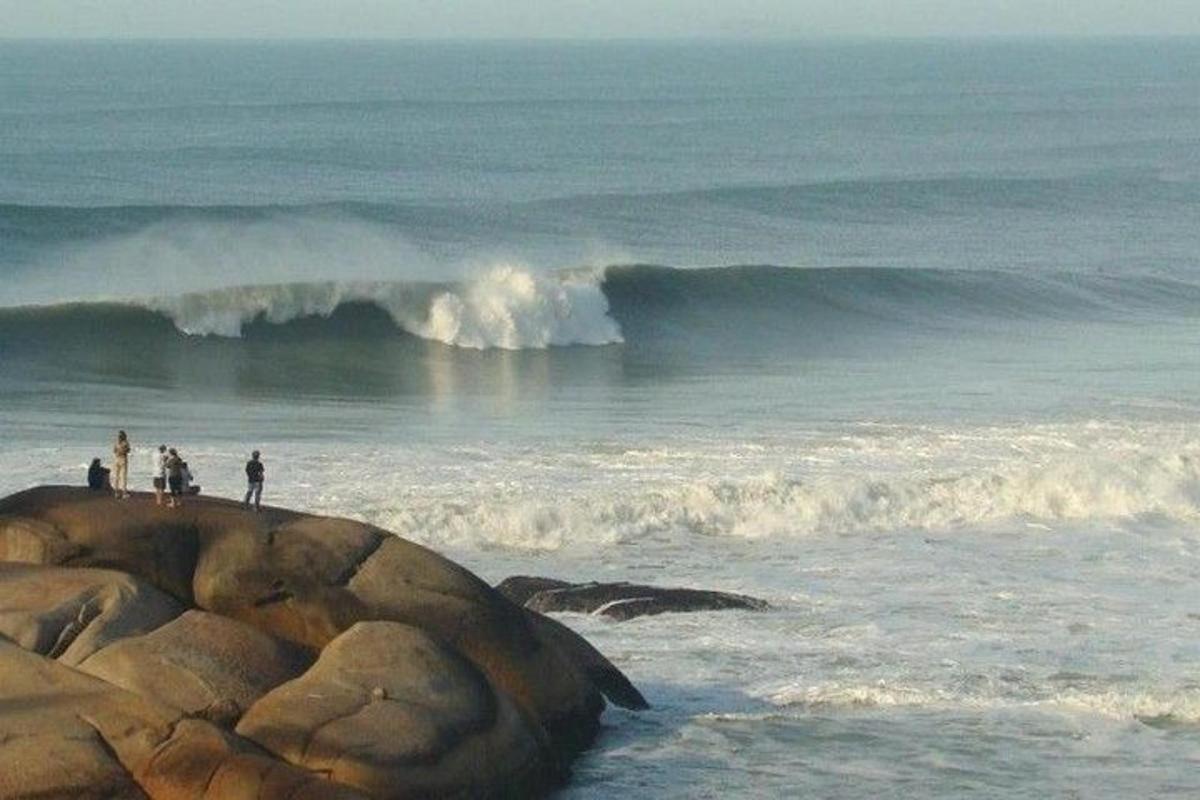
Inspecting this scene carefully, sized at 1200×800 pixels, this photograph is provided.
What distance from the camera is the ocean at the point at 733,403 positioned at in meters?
20.7

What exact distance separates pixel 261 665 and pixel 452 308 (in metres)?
30.8

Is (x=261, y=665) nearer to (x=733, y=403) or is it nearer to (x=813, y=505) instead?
(x=813, y=505)

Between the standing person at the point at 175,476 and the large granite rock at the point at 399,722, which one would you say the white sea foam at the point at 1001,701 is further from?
the standing person at the point at 175,476

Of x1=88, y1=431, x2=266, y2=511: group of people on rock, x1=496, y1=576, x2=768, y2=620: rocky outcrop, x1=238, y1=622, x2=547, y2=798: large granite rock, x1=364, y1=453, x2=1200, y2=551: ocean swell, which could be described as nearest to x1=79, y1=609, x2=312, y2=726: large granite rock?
x1=238, y1=622, x2=547, y2=798: large granite rock

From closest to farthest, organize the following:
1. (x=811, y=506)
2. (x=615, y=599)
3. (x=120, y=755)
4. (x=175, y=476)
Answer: (x=120, y=755)
(x=175, y=476)
(x=615, y=599)
(x=811, y=506)

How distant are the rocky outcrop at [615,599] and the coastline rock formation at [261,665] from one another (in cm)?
296

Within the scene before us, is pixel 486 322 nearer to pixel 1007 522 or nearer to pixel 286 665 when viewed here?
pixel 1007 522

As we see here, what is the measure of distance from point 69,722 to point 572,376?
26818 mm

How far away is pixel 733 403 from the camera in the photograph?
38.2m

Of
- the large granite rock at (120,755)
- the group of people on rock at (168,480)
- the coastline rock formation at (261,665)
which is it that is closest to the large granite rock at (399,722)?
the coastline rock formation at (261,665)

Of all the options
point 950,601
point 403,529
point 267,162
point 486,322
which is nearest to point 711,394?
point 486,322

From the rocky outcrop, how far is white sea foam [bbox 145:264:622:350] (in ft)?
73.8

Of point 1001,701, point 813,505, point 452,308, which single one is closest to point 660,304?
point 452,308

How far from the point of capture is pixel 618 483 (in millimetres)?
30141
